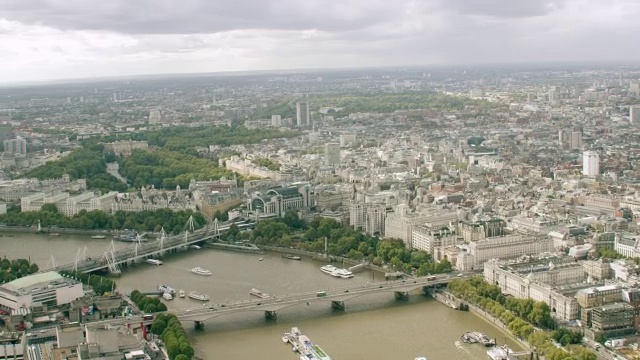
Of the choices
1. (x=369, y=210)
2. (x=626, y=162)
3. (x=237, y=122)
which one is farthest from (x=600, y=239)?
(x=237, y=122)

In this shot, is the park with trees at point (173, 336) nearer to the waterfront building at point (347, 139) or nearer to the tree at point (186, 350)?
the tree at point (186, 350)

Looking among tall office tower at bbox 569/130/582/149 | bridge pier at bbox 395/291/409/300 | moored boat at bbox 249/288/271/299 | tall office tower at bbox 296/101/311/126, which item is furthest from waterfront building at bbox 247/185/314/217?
tall office tower at bbox 296/101/311/126

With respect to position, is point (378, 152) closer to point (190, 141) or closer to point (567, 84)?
point (190, 141)

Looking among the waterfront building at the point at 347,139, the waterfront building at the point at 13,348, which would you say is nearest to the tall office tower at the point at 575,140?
the waterfront building at the point at 347,139

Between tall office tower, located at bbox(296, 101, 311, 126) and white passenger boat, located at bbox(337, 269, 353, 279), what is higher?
tall office tower, located at bbox(296, 101, 311, 126)

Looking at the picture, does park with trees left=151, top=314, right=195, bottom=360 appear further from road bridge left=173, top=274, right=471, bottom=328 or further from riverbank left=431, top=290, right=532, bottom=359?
riverbank left=431, top=290, right=532, bottom=359
